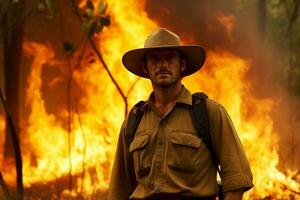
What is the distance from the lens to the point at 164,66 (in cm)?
326

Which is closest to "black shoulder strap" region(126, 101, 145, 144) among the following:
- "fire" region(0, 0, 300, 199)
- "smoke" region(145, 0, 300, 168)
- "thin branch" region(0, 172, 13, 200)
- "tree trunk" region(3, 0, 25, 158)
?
"thin branch" region(0, 172, 13, 200)

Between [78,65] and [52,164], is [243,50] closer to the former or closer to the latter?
[78,65]

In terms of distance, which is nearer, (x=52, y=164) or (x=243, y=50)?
(x=52, y=164)

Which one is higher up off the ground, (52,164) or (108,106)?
(108,106)

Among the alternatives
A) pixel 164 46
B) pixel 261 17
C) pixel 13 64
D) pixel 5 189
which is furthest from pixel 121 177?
pixel 261 17

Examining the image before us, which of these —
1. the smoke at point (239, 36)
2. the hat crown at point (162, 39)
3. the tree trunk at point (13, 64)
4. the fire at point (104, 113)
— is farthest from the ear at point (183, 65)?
the tree trunk at point (13, 64)

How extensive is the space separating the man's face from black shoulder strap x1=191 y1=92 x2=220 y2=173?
7.6 inches

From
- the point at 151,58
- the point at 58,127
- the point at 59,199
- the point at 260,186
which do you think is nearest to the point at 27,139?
the point at 58,127

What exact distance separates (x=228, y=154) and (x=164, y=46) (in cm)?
67

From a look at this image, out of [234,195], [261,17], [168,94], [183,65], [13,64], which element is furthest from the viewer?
[261,17]

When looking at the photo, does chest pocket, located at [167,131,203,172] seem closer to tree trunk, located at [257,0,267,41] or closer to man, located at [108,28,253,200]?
man, located at [108,28,253,200]

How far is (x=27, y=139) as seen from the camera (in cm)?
1145

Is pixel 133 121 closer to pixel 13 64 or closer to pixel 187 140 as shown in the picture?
pixel 187 140

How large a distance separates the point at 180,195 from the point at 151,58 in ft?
2.58
